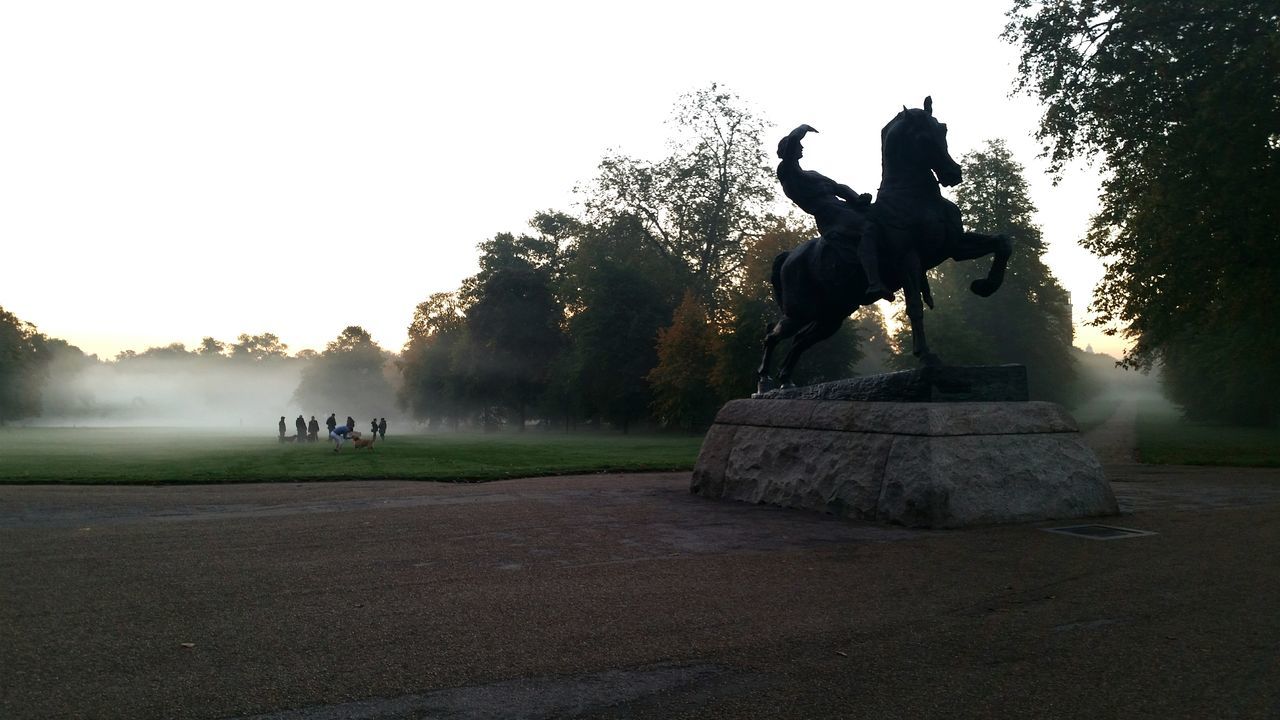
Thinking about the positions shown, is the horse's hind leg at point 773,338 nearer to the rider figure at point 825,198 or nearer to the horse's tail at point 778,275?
the horse's tail at point 778,275

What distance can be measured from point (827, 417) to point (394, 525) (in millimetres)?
4686

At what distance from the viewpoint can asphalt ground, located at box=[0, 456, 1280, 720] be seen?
3207mm

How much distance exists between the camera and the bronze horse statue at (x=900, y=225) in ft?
28.6

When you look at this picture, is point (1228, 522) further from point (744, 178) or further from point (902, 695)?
point (744, 178)

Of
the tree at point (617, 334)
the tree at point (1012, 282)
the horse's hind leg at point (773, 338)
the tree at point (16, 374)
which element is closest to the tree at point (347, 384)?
the tree at point (16, 374)

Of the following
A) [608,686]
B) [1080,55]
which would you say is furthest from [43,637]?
[1080,55]

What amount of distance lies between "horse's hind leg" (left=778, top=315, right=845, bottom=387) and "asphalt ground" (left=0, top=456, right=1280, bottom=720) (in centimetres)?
344

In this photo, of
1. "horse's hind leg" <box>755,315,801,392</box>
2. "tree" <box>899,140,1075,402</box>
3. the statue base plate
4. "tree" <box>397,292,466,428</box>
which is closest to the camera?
the statue base plate

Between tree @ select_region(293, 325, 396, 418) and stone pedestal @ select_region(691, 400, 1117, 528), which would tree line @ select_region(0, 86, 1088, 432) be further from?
tree @ select_region(293, 325, 396, 418)

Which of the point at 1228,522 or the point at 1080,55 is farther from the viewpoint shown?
the point at 1080,55

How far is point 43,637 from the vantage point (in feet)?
13.5

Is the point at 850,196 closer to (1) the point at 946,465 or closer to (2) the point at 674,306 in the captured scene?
(1) the point at 946,465

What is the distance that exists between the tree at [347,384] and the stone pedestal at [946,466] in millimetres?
87927

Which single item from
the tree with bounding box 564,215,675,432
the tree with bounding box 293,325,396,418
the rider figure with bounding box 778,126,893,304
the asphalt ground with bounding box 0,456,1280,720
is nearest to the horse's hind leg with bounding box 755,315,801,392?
the rider figure with bounding box 778,126,893,304
